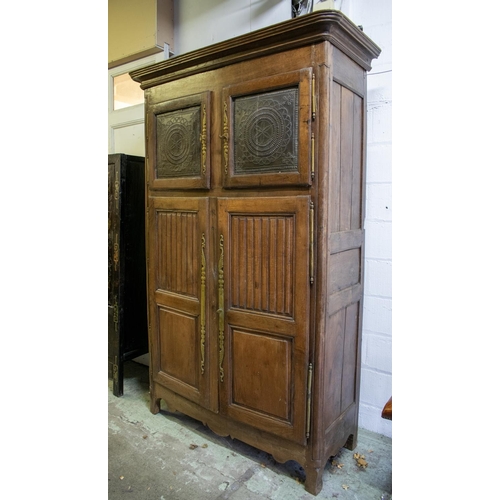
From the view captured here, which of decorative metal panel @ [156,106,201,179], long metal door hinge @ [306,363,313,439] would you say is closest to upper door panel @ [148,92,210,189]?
decorative metal panel @ [156,106,201,179]

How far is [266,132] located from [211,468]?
168cm

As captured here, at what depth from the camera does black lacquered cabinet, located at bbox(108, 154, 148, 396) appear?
253 cm

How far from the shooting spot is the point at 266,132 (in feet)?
5.62

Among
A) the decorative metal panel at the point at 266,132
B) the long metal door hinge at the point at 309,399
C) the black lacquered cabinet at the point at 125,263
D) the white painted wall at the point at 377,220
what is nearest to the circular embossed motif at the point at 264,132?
the decorative metal panel at the point at 266,132

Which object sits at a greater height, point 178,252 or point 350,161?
point 350,161

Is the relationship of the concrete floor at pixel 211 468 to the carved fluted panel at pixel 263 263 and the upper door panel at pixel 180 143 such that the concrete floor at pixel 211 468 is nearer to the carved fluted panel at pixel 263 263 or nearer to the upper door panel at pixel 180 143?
the carved fluted panel at pixel 263 263

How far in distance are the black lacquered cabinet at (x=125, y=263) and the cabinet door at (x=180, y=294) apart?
1.17ft

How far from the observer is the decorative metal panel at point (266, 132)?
1.64 meters

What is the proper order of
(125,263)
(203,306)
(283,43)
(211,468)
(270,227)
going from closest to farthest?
(283,43)
(270,227)
(211,468)
(203,306)
(125,263)

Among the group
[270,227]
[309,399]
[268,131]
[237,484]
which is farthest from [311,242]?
[237,484]

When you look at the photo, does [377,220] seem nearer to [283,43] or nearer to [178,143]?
[283,43]
